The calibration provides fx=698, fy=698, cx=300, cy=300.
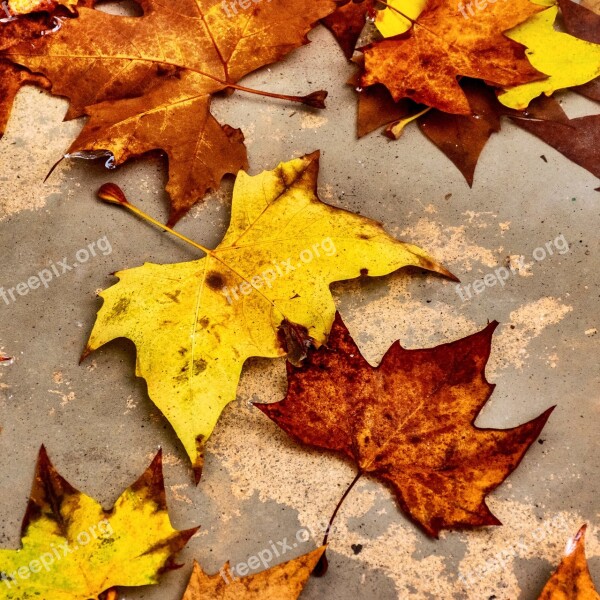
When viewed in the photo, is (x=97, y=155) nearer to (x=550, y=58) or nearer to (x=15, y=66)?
(x=15, y=66)

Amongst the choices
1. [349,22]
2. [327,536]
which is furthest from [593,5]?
[327,536]

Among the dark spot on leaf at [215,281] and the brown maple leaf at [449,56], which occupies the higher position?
the brown maple leaf at [449,56]

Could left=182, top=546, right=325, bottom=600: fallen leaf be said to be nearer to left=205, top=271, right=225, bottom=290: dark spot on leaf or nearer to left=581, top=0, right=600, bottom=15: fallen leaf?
left=205, top=271, right=225, bottom=290: dark spot on leaf

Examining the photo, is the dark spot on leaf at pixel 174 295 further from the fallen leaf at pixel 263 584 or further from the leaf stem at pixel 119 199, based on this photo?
the fallen leaf at pixel 263 584

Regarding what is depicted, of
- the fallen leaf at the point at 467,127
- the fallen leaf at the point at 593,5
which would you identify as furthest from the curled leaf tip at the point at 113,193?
the fallen leaf at the point at 593,5

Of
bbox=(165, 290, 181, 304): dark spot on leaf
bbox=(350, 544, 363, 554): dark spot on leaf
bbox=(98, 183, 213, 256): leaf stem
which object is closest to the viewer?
bbox=(350, 544, 363, 554): dark spot on leaf

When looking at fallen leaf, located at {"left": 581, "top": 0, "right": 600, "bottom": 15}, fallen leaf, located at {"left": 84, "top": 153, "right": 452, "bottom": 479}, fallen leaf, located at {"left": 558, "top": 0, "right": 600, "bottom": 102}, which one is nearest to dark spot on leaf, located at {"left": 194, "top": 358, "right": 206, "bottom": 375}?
fallen leaf, located at {"left": 84, "top": 153, "right": 452, "bottom": 479}
